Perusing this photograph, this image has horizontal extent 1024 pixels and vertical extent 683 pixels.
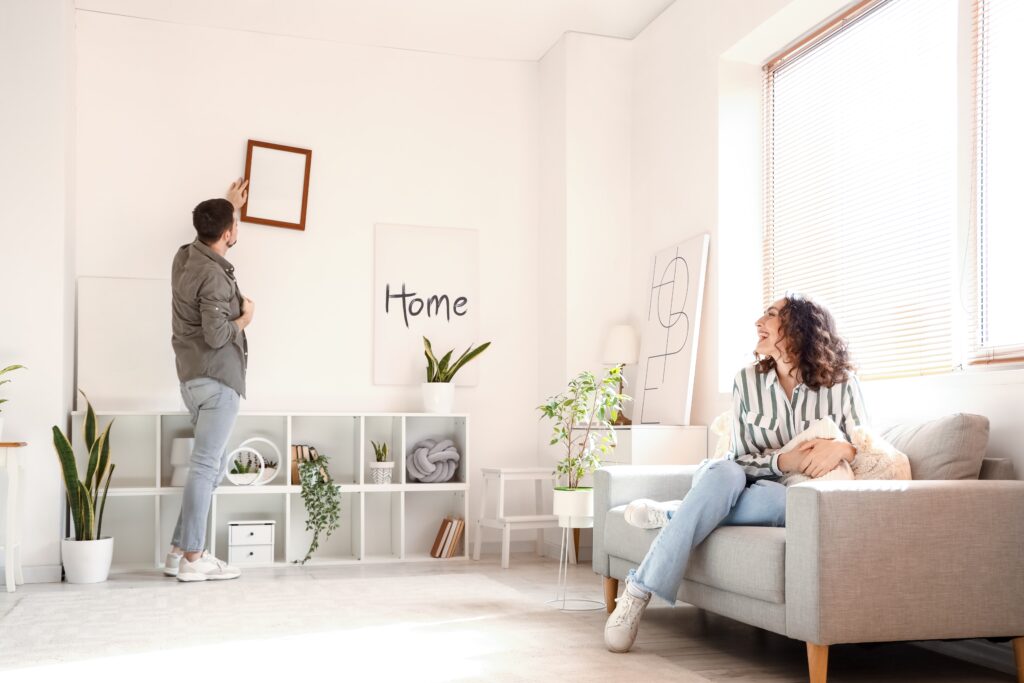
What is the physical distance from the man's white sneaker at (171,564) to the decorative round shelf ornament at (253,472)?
0.42 m

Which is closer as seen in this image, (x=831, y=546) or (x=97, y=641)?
(x=831, y=546)

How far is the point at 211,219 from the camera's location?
4.41 metres

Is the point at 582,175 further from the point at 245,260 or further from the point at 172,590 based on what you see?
the point at 172,590

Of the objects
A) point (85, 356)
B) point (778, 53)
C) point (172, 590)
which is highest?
point (778, 53)

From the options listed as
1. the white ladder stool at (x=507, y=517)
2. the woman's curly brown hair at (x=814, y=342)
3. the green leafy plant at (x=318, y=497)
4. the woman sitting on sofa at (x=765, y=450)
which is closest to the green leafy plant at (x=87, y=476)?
the green leafy plant at (x=318, y=497)

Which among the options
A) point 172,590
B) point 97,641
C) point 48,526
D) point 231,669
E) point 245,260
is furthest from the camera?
point 245,260

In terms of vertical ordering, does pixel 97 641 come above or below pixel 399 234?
below

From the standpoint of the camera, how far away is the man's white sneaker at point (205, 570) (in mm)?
4281

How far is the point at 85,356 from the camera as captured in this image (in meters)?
4.73

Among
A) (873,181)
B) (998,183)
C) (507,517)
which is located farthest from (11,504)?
(998,183)

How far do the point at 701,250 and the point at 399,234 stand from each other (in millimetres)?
1674

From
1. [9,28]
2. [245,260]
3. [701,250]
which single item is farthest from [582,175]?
[9,28]

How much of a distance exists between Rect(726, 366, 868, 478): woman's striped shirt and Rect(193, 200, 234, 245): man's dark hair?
2414 millimetres

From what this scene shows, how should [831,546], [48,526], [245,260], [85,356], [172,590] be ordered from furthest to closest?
[245,260]
[85,356]
[48,526]
[172,590]
[831,546]
